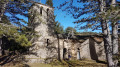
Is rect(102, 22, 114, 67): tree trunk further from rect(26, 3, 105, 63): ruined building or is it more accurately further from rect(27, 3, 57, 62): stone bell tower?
rect(27, 3, 57, 62): stone bell tower

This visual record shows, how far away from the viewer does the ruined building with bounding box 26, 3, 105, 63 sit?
10290 mm

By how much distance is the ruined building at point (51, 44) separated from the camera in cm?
1029

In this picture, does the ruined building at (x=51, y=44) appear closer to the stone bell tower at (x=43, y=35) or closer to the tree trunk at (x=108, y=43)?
the stone bell tower at (x=43, y=35)

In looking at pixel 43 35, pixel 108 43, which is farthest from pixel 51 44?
pixel 108 43

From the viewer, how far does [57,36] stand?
12328 millimetres

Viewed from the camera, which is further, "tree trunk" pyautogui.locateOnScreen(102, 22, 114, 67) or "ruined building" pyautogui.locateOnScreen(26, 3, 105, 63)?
"ruined building" pyautogui.locateOnScreen(26, 3, 105, 63)

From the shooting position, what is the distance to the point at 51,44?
36.3ft

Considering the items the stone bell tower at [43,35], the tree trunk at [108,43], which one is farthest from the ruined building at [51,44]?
the tree trunk at [108,43]

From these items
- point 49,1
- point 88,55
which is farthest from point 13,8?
point 49,1

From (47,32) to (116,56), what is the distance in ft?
26.1

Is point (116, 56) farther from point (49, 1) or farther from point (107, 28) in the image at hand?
point (49, 1)

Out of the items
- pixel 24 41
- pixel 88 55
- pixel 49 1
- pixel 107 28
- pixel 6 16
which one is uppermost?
pixel 49 1

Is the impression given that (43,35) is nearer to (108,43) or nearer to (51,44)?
(51,44)

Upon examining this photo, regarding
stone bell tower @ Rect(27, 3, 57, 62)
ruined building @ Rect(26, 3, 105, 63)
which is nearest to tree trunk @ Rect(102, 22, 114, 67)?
ruined building @ Rect(26, 3, 105, 63)
